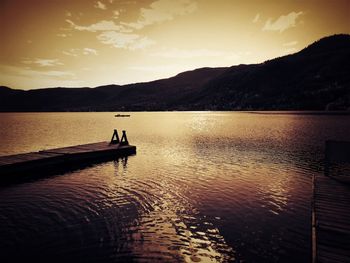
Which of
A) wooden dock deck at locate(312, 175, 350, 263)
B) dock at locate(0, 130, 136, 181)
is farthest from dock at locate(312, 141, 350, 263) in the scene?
dock at locate(0, 130, 136, 181)

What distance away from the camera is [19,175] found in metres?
21.3

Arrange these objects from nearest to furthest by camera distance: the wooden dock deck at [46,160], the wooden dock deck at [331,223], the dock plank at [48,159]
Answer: the wooden dock deck at [331,223] → the wooden dock deck at [46,160] → the dock plank at [48,159]

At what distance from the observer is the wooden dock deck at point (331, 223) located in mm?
7092

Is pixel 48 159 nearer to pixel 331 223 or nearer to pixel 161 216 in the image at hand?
pixel 161 216

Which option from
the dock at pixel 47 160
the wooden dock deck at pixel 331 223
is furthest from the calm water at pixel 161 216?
the dock at pixel 47 160

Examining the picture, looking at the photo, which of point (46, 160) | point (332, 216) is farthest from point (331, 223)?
point (46, 160)

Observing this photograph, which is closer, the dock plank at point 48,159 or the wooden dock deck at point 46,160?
the wooden dock deck at point 46,160

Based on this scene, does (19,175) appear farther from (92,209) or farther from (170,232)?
(170,232)

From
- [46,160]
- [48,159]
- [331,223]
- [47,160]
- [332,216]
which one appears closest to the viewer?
[331,223]

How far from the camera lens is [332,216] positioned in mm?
9680

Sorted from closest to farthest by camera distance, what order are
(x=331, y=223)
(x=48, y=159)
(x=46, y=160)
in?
(x=331, y=223)
(x=46, y=160)
(x=48, y=159)

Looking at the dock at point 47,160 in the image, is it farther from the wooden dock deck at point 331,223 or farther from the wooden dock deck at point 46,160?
the wooden dock deck at point 331,223

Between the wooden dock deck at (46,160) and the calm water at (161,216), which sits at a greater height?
the wooden dock deck at (46,160)

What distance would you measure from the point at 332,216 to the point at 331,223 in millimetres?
833
